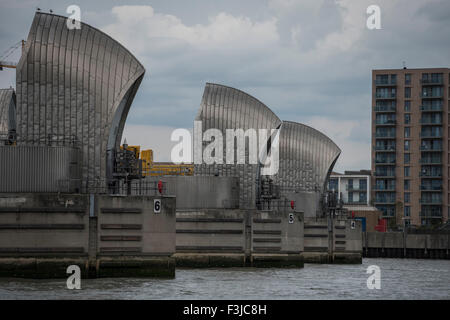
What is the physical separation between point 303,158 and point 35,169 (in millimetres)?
54118

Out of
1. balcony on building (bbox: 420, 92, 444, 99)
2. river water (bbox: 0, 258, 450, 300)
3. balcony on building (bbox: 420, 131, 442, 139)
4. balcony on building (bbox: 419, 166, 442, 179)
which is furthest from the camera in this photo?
balcony on building (bbox: 419, 166, 442, 179)

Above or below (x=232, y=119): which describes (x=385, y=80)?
above

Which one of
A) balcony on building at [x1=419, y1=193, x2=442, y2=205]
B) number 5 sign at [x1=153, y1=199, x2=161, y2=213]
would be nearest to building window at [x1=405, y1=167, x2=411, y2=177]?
balcony on building at [x1=419, y1=193, x2=442, y2=205]

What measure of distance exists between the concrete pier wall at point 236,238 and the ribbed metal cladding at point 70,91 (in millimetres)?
15739

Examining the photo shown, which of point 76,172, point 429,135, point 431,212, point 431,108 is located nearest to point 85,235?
point 76,172

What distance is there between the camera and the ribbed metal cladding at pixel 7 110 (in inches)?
2785

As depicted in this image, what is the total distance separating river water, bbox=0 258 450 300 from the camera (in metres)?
43.2

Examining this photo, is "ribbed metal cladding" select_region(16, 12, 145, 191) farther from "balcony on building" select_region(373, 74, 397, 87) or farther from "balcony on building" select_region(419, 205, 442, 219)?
"balcony on building" select_region(419, 205, 442, 219)

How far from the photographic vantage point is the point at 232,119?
76500mm

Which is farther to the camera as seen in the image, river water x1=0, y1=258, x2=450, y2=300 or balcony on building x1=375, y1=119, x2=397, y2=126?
balcony on building x1=375, y1=119, x2=397, y2=126

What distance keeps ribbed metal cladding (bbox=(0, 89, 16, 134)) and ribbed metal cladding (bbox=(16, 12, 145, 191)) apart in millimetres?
18812

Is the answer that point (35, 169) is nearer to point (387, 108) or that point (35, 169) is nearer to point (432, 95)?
point (387, 108)
